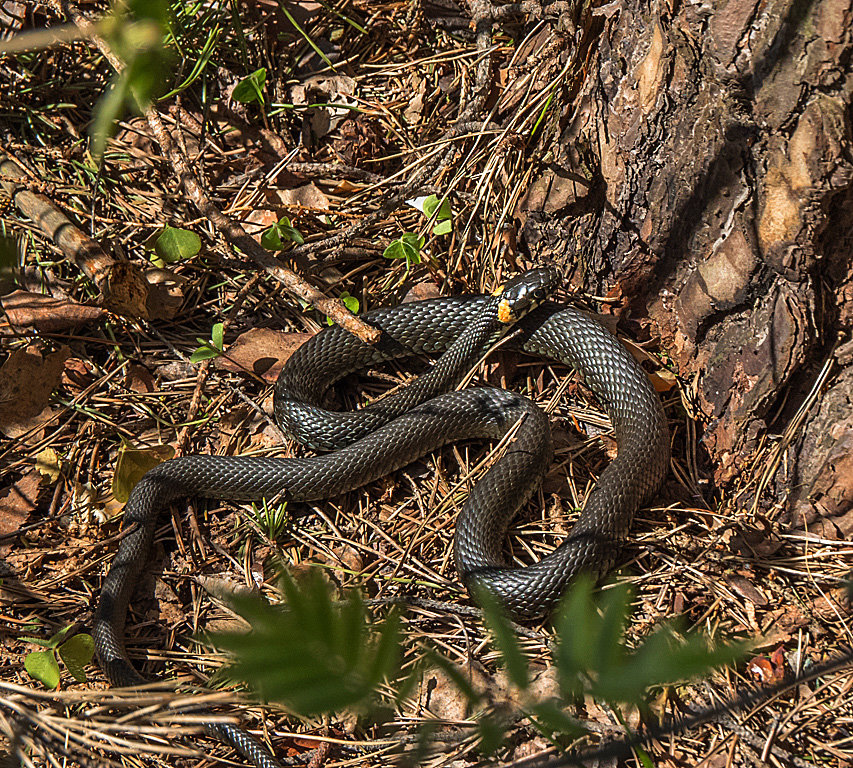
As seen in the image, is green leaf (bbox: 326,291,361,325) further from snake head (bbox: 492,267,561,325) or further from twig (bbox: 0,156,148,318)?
twig (bbox: 0,156,148,318)

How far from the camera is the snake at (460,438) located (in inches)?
135

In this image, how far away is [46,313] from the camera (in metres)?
4.36

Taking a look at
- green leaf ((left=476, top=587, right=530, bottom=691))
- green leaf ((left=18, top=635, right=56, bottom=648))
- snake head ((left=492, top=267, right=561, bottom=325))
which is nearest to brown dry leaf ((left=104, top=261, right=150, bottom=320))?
green leaf ((left=18, top=635, right=56, bottom=648))

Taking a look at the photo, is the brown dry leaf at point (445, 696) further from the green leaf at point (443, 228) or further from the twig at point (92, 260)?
the twig at point (92, 260)

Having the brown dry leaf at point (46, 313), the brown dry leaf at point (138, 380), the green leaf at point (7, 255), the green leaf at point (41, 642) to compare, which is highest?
the green leaf at point (7, 255)

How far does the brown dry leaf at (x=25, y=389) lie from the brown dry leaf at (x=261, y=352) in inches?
38.8

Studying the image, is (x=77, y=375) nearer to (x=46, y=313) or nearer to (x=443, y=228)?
(x=46, y=313)

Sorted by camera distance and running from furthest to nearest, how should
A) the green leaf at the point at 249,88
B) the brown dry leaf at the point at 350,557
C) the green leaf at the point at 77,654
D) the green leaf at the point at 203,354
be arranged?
the green leaf at the point at 249,88, the green leaf at the point at 203,354, the brown dry leaf at the point at 350,557, the green leaf at the point at 77,654

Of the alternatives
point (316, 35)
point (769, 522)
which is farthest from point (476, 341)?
point (316, 35)

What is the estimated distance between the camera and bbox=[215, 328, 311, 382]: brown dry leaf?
4402 millimetres

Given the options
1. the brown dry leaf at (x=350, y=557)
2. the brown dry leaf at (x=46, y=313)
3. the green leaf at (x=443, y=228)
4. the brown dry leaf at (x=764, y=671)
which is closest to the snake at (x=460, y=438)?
the brown dry leaf at (x=350, y=557)

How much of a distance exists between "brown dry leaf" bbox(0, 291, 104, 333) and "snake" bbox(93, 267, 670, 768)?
44.9 inches

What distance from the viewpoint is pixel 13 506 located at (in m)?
3.92

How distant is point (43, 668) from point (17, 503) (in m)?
1.11
